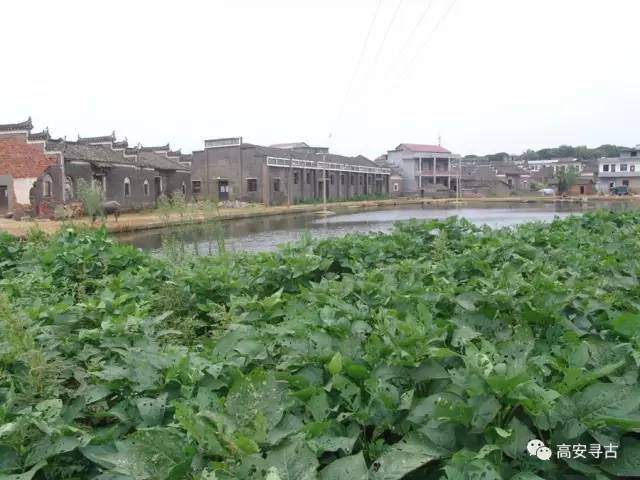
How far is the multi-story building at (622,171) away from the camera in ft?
221

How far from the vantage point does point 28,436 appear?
1969mm

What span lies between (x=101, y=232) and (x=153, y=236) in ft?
61.8

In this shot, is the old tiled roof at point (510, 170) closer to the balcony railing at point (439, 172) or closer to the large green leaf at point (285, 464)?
the balcony railing at point (439, 172)

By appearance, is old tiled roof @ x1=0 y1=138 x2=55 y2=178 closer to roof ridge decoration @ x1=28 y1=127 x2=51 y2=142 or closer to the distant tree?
roof ridge decoration @ x1=28 y1=127 x2=51 y2=142

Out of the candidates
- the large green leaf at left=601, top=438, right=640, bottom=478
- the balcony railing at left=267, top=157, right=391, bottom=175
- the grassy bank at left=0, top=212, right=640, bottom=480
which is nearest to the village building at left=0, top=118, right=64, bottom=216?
the balcony railing at left=267, top=157, right=391, bottom=175

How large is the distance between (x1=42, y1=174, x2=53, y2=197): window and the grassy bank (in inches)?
1120

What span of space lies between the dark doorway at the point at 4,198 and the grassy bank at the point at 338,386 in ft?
96.0

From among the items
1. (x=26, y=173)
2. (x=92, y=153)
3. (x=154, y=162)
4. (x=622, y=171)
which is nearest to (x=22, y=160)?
(x=26, y=173)

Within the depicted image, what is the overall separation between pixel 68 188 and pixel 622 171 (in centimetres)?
6170

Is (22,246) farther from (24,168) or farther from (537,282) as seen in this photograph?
(24,168)

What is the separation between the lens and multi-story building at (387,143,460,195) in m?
71.6

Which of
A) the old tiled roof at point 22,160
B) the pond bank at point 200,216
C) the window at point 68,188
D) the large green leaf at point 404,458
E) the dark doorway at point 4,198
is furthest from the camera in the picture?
the window at point 68,188

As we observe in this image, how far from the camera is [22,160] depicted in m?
29.3

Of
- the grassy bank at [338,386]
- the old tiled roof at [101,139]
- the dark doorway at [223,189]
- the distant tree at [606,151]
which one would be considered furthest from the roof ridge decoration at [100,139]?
the distant tree at [606,151]
